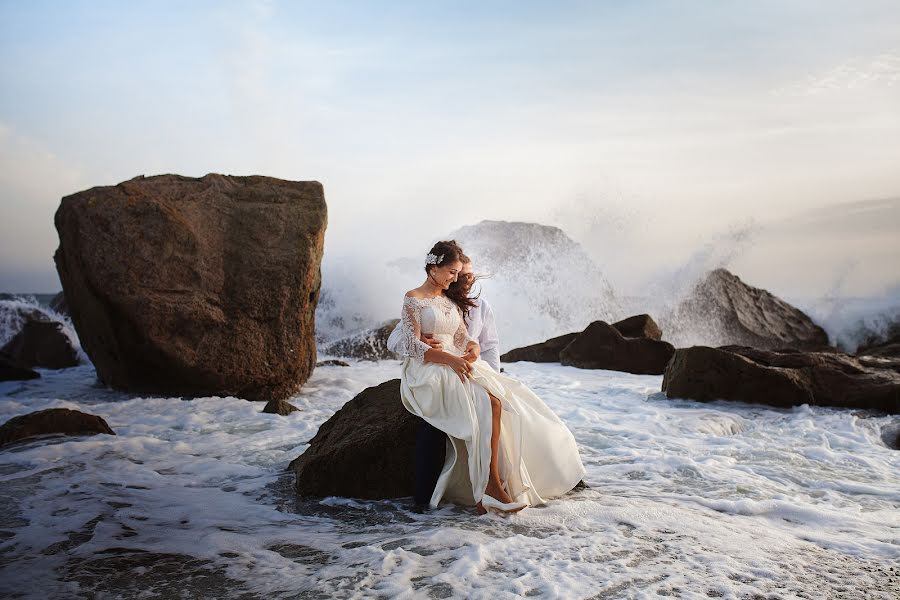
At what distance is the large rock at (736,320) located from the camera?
671 inches

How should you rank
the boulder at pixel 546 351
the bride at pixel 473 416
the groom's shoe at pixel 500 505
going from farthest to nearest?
the boulder at pixel 546 351, the bride at pixel 473 416, the groom's shoe at pixel 500 505

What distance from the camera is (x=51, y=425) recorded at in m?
6.20

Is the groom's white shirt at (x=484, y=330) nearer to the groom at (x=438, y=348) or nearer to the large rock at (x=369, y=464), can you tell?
Answer: the groom at (x=438, y=348)

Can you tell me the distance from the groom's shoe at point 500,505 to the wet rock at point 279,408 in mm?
4209

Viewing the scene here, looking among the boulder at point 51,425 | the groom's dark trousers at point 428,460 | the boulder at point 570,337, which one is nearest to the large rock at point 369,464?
the groom's dark trousers at point 428,460

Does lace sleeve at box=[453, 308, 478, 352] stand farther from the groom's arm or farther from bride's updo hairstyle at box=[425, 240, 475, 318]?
the groom's arm

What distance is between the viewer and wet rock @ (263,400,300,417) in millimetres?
7867

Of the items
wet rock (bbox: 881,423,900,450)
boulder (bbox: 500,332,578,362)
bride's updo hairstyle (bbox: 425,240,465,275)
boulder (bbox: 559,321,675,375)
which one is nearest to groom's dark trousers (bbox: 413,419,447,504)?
bride's updo hairstyle (bbox: 425,240,465,275)

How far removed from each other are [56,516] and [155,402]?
172 inches

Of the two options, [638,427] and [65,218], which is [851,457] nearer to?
[638,427]

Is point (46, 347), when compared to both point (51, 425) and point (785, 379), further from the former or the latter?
point (785, 379)

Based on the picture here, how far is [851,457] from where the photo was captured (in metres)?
6.01

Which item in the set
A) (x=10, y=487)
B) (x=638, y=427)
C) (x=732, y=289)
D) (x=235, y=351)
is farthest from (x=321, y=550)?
(x=732, y=289)

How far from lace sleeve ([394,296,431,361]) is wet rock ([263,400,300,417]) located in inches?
148
